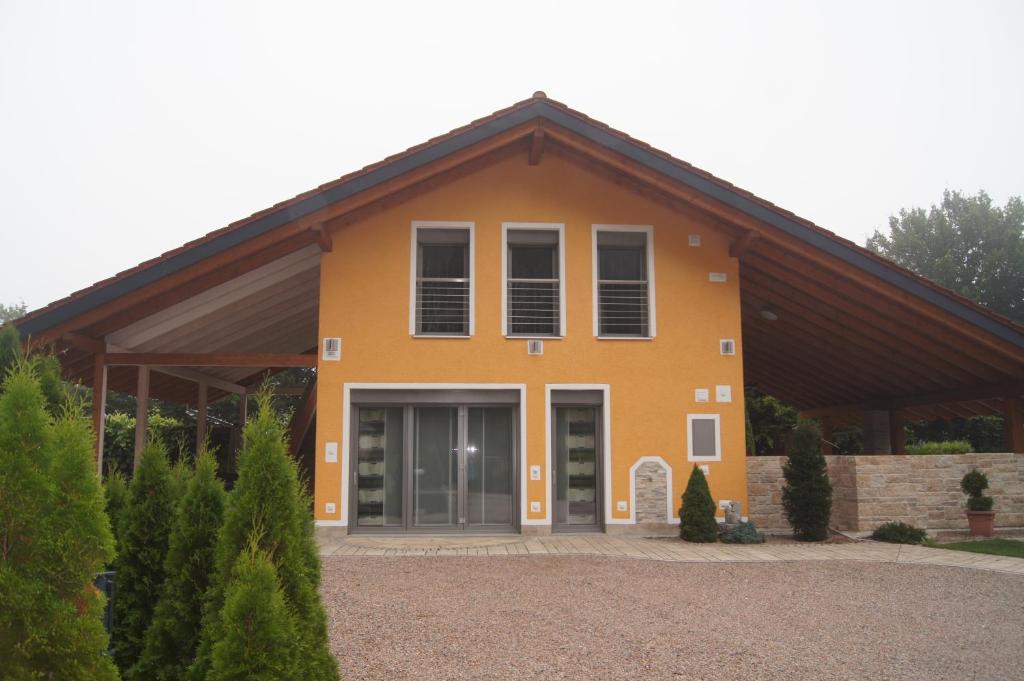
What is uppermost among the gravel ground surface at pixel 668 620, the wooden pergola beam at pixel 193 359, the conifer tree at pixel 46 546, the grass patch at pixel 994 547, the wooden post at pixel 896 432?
the wooden pergola beam at pixel 193 359

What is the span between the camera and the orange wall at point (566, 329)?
492 inches

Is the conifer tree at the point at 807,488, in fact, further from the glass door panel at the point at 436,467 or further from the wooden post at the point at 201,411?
the wooden post at the point at 201,411

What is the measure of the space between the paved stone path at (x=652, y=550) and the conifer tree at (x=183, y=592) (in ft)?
21.7

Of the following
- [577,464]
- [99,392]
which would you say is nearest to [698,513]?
[577,464]

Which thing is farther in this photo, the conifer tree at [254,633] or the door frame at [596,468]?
the door frame at [596,468]

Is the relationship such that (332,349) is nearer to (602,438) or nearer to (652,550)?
(602,438)

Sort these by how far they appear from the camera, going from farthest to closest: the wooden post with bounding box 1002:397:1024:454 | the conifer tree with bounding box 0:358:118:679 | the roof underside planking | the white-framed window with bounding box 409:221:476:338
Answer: the wooden post with bounding box 1002:397:1024:454, the white-framed window with bounding box 409:221:476:338, the roof underside planking, the conifer tree with bounding box 0:358:118:679

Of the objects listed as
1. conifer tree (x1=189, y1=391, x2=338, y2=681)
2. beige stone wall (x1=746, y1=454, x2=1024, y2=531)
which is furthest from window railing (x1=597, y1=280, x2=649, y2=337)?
conifer tree (x1=189, y1=391, x2=338, y2=681)

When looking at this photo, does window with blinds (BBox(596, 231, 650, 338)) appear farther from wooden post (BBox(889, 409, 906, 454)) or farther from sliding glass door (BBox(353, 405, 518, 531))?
wooden post (BBox(889, 409, 906, 454))

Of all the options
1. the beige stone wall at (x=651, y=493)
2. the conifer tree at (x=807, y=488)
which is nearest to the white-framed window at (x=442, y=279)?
the beige stone wall at (x=651, y=493)

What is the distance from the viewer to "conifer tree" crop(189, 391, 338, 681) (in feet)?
11.4

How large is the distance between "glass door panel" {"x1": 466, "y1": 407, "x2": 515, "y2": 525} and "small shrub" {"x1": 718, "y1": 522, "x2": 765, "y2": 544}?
11.1 ft

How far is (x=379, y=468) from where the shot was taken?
12617 millimetres

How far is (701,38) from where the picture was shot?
1931cm
